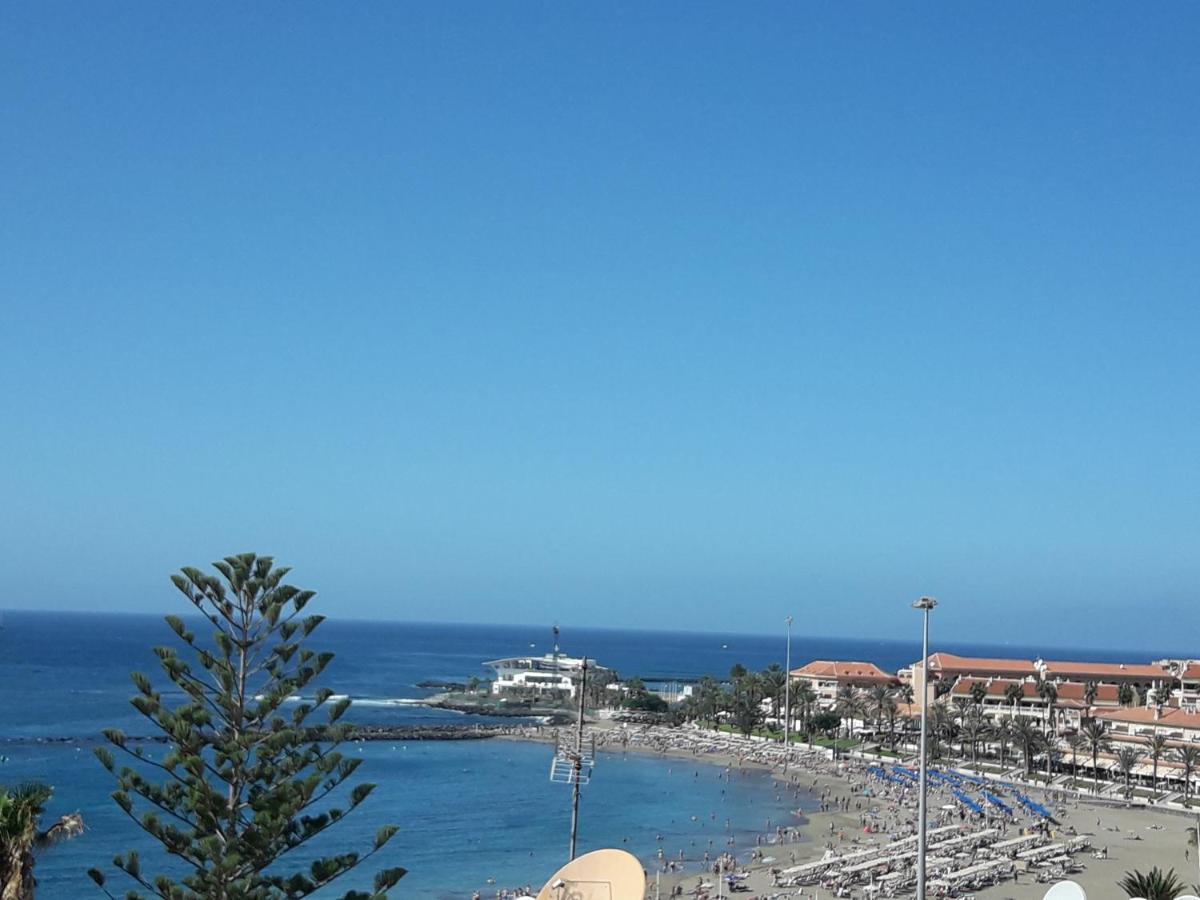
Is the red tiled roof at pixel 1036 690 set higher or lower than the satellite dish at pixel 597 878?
lower

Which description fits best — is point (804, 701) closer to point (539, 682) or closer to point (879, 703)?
point (879, 703)

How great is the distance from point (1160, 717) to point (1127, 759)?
744 centimetres

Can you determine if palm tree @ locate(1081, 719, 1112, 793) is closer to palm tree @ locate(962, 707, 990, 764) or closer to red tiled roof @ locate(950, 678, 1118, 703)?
palm tree @ locate(962, 707, 990, 764)

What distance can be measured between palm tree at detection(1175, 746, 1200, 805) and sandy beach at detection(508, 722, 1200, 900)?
153 inches

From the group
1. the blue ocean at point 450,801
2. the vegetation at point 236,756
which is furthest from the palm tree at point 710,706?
the vegetation at point 236,756

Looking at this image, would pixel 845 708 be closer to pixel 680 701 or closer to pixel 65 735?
pixel 680 701

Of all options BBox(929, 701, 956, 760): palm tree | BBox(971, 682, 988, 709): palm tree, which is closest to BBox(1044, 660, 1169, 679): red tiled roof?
BBox(971, 682, 988, 709): palm tree

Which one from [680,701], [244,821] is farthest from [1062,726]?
[244,821]

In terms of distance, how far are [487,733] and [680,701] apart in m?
18.5

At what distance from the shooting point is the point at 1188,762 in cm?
4916

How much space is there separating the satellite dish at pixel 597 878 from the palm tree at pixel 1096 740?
4785 centimetres

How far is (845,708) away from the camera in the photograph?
70.9m

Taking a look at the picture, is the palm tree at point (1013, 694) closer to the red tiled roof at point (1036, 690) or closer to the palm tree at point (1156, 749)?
the red tiled roof at point (1036, 690)

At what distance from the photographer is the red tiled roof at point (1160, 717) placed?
55.9 meters
